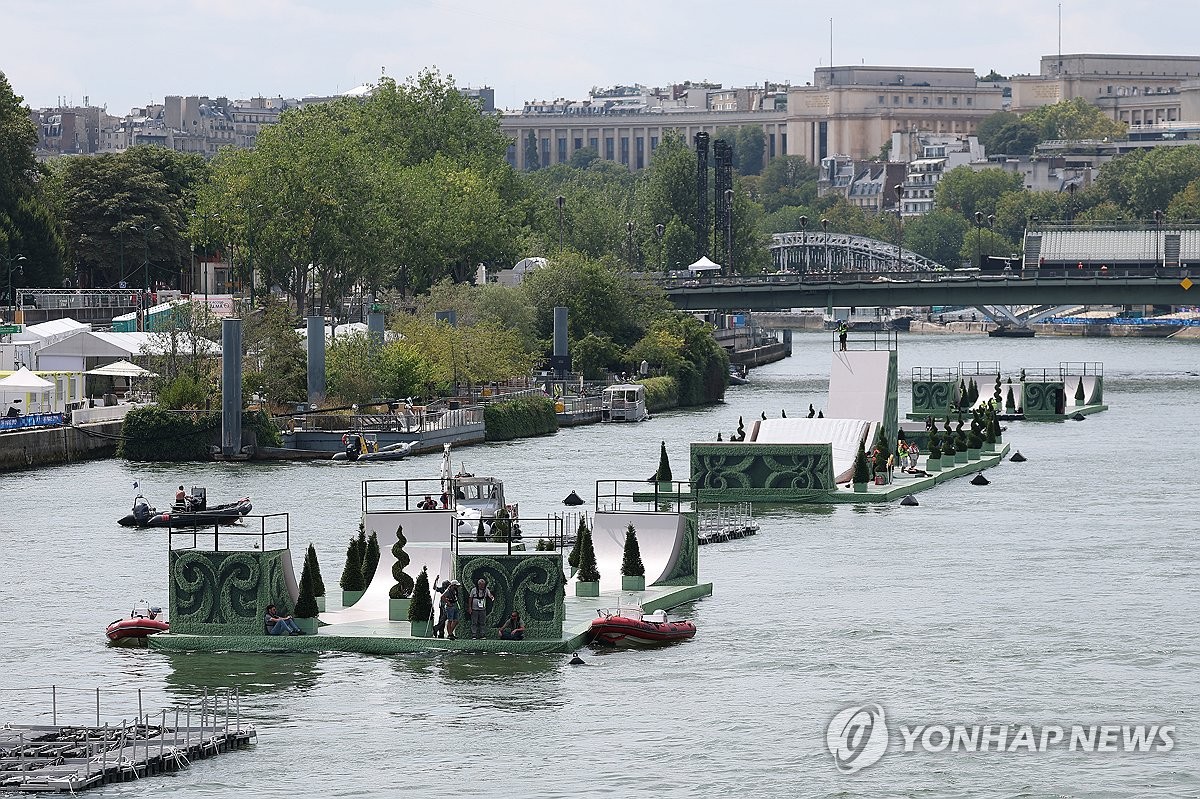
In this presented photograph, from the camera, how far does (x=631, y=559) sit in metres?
51.9

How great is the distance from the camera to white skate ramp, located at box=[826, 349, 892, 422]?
86500 mm

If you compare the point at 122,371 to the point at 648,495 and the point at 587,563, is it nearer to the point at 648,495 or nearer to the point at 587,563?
the point at 648,495

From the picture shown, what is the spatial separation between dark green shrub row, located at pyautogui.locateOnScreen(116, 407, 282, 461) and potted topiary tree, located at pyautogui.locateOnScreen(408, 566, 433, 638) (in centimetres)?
4560

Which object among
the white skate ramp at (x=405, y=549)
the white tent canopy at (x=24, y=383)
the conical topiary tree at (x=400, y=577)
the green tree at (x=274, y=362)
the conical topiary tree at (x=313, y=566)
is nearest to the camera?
the conical topiary tree at (x=313, y=566)

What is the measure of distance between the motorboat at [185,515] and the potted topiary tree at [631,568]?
1785cm

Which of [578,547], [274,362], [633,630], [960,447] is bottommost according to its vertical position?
[633,630]

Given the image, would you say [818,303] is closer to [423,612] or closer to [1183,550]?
[1183,550]

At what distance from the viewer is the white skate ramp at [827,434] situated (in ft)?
263

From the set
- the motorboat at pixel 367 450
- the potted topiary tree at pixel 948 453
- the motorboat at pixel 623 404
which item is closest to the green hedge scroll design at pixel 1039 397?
the motorboat at pixel 623 404

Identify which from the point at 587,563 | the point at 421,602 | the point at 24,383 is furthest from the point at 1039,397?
the point at 421,602

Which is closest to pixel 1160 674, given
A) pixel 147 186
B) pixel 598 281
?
pixel 598 281

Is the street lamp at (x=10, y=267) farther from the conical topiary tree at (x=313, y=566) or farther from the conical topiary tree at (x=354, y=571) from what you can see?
the conical topiary tree at (x=313, y=566)

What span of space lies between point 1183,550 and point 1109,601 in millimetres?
10259

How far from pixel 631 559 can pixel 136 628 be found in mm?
10747
